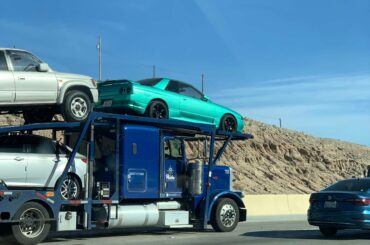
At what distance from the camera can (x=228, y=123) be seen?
683 inches

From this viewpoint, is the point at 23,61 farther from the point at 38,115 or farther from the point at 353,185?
the point at 353,185

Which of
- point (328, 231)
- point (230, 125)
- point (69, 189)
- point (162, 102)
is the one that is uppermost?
point (162, 102)

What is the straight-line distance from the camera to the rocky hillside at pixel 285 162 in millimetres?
39375

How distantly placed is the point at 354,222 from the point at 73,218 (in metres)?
6.30

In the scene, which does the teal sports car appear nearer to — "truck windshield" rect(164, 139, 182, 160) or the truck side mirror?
"truck windshield" rect(164, 139, 182, 160)

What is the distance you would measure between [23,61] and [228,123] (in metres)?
7.02

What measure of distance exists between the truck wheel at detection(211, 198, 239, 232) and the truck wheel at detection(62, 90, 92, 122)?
4495mm

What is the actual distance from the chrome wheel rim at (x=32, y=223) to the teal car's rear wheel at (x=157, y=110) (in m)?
4.14

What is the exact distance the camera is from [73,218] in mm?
12328

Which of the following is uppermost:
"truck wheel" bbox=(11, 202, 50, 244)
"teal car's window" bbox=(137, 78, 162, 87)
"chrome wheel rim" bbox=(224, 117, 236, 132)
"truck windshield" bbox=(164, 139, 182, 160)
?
"teal car's window" bbox=(137, 78, 162, 87)

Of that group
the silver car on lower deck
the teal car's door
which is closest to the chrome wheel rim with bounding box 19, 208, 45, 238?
the silver car on lower deck

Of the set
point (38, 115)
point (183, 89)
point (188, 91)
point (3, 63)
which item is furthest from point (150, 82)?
point (3, 63)

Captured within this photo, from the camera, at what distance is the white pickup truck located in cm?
1202

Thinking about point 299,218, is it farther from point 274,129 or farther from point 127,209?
point 274,129
